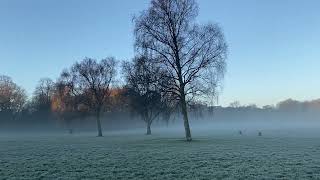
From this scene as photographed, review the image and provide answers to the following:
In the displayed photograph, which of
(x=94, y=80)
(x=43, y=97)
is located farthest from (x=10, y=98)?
(x=94, y=80)

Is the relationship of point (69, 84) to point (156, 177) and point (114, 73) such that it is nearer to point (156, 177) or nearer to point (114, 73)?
point (114, 73)

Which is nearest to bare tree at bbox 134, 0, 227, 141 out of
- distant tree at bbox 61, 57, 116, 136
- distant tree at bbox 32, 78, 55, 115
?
distant tree at bbox 61, 57, 116, 136

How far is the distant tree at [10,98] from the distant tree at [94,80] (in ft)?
181

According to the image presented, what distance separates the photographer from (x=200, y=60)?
1752 inches

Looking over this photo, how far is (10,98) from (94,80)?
220ft

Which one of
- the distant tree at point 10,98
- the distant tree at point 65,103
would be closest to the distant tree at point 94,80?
the distant tree at point 65,103

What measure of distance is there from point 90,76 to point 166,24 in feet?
124

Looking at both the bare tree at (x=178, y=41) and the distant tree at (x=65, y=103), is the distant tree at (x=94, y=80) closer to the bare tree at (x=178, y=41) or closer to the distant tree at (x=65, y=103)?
the distant tree at (x=65, y=103)

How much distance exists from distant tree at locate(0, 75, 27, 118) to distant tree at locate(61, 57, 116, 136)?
55194 millimetres

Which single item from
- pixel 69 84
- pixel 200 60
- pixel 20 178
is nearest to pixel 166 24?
pixel 200 60

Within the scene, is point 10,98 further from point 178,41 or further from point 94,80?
point 178,41

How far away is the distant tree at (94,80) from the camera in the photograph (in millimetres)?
79812

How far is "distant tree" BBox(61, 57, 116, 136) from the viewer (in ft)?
262

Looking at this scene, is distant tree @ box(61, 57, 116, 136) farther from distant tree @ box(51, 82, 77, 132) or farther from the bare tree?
the bare tree
